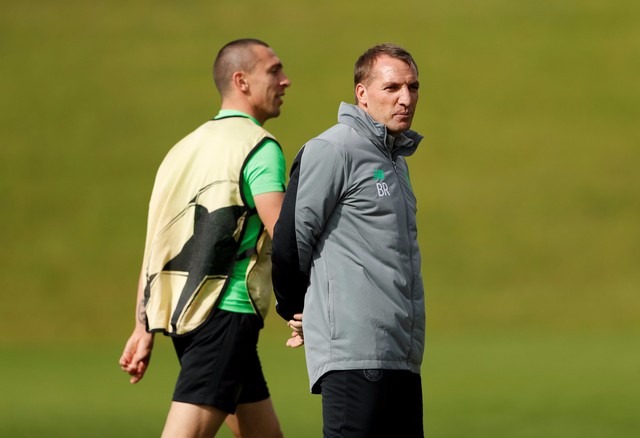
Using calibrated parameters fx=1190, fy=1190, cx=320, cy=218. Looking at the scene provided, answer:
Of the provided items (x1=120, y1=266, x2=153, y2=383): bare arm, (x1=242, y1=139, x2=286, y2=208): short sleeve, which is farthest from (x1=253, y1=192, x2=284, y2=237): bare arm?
(x1=120, y1=266, x2=153, y2=383): bare arm

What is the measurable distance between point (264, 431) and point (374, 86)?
145 cm

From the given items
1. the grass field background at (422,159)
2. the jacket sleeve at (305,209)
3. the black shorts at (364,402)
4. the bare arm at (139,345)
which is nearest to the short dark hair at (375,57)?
the jacket sleeve at (305,209)

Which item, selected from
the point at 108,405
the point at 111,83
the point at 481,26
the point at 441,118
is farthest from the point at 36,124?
the point at 108,405

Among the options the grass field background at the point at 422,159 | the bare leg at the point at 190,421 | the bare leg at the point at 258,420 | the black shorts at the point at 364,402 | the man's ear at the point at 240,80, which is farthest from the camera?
the grass field background at the point at 422,159

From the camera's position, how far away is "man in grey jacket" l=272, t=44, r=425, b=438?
3.21m

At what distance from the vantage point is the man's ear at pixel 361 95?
3422 mm

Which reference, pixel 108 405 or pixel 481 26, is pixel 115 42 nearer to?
pixel 481 26

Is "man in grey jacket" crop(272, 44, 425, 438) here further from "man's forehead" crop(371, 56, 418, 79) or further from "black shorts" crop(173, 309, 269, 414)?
"black shorts" crop(173, 309, 269, 414)

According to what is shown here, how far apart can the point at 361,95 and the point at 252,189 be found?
29.6 inches

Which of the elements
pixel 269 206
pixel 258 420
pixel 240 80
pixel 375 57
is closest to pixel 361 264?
pixel 375 57

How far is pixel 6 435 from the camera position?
6.41 metres

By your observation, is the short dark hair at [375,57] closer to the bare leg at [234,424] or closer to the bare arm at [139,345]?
the bare arm at [139,345]

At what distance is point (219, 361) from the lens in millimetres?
4039

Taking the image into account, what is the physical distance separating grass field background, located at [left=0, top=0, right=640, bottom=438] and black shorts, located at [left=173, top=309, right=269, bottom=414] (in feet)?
15.4
